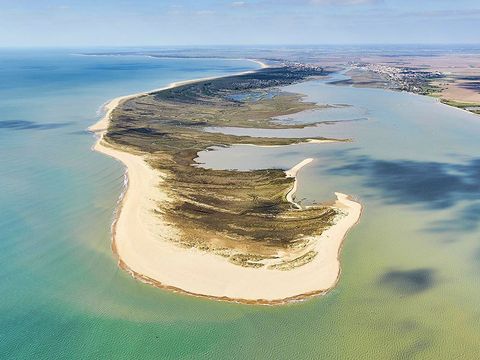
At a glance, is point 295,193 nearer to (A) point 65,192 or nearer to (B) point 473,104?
(A) point 65,192

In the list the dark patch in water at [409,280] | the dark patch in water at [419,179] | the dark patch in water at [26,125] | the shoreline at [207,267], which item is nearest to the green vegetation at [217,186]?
the shoreline at [207,267]

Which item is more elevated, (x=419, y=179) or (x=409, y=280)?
(x=419, y=179)

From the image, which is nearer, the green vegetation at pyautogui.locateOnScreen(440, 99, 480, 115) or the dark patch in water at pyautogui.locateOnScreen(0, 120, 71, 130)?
A: the dark patch in water at pyautogui.locateOnScreen(0, 120, 71, 130)

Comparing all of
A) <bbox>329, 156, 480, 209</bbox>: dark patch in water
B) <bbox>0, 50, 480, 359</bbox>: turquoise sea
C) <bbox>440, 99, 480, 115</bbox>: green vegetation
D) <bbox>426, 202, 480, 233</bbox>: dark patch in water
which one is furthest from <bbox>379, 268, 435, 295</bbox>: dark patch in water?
<bbox>440, 99, 480, 115</bbox>: green vegetation

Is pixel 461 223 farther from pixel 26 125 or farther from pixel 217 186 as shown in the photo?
pixel 26 125

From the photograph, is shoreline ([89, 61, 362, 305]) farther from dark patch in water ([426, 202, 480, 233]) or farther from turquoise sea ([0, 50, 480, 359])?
dark patch in water ([426, 202, 480, 233])

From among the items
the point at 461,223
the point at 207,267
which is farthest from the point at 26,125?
the point at 461,223

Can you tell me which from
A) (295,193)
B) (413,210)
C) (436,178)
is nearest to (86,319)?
(295,193)
